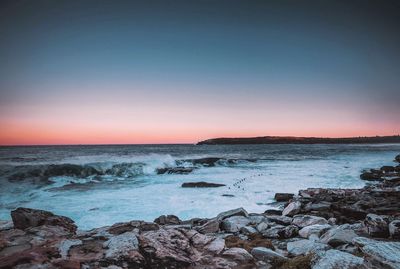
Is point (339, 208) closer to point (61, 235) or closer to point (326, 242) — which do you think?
point (326, 242)

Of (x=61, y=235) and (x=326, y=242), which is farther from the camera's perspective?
(x=61, y=235)

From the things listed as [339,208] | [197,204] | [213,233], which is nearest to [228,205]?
[197,204]

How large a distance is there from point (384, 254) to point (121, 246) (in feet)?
12.7

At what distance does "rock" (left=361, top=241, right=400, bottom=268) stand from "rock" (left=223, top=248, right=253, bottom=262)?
6.28 ft

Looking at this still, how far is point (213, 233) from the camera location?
755 cm

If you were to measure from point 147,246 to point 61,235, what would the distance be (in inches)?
95.9

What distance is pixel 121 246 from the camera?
15.8ft

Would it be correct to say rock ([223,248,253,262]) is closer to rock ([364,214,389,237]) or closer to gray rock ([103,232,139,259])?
gray rock ([103,232,139,259])

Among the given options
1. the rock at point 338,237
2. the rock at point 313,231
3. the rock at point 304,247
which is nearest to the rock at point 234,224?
the rock at point 313,231

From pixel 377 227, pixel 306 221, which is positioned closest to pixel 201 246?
pixel 377 227

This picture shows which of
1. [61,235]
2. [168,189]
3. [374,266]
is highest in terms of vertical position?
[374,266]

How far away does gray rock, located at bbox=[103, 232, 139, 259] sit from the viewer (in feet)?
15.1

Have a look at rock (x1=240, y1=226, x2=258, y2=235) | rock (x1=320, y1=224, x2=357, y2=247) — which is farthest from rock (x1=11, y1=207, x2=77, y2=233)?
rock (x1=320, y1=224, x2=357, y2=247)

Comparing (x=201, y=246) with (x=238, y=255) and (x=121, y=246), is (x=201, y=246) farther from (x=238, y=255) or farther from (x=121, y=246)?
(x=121, y=246)
